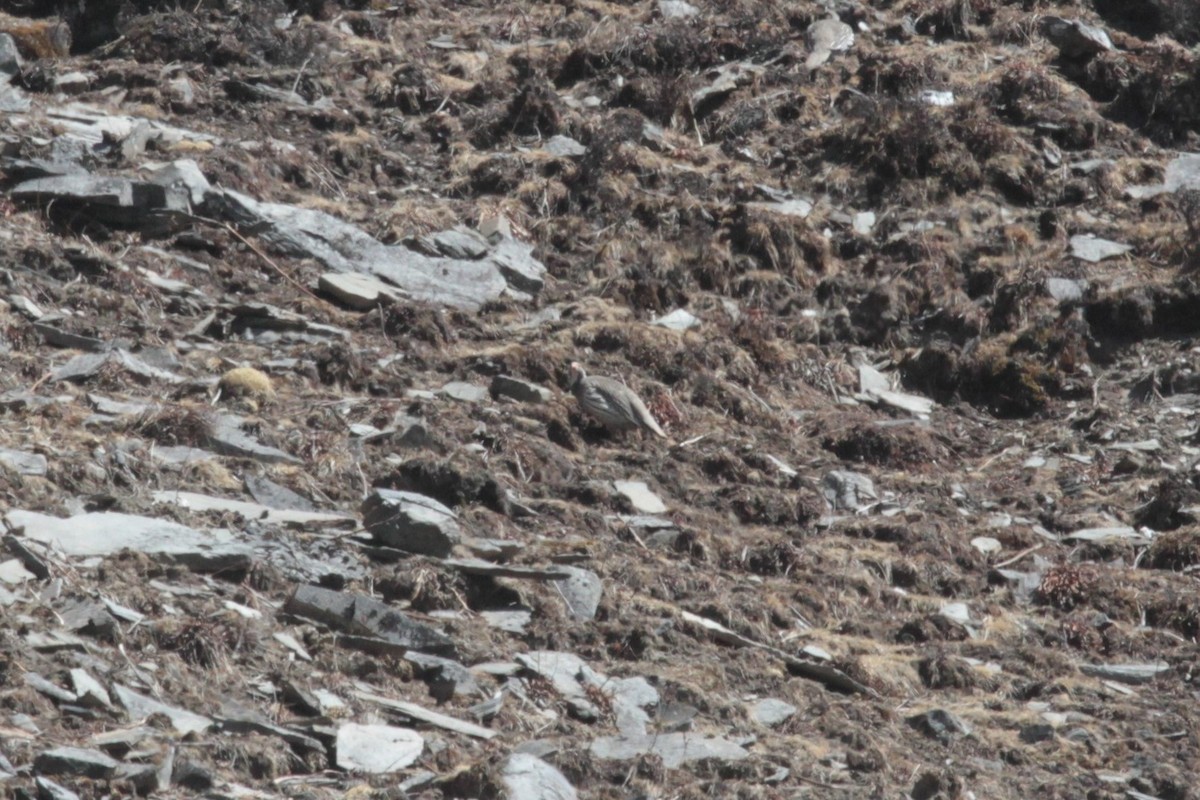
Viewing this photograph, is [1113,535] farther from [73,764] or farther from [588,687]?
[73,764]

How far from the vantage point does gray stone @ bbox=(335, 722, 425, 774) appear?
4773 mm

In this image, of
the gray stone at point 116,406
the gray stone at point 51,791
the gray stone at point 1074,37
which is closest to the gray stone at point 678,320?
the gray stone at point 116,406

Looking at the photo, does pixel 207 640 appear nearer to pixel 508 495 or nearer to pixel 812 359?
pixel 508 495

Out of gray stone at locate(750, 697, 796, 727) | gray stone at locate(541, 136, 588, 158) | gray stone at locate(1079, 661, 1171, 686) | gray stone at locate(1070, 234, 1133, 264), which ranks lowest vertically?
gray stone at locate(1079, 661, 1171, 686)

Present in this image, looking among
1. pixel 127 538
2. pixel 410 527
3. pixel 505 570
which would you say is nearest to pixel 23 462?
pixel 127 538

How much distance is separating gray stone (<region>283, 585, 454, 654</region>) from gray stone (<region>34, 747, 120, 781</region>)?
1.44 m

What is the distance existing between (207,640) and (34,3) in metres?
8.63

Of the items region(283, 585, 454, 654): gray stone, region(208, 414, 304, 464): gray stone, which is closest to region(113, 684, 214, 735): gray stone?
region(283, 585, 454, 654): gray stone

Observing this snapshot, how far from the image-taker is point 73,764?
420 centimetres

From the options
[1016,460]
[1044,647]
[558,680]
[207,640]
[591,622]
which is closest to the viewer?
[207,640]

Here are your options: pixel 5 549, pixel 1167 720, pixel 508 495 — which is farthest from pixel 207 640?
pixel 1167 720

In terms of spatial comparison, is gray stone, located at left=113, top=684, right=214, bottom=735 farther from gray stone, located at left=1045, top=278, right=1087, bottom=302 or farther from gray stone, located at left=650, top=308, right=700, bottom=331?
gray stone, located at left=1045, top=278, right=1087, bottom=302

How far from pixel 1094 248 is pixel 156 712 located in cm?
806

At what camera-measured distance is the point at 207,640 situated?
17.1 feet
